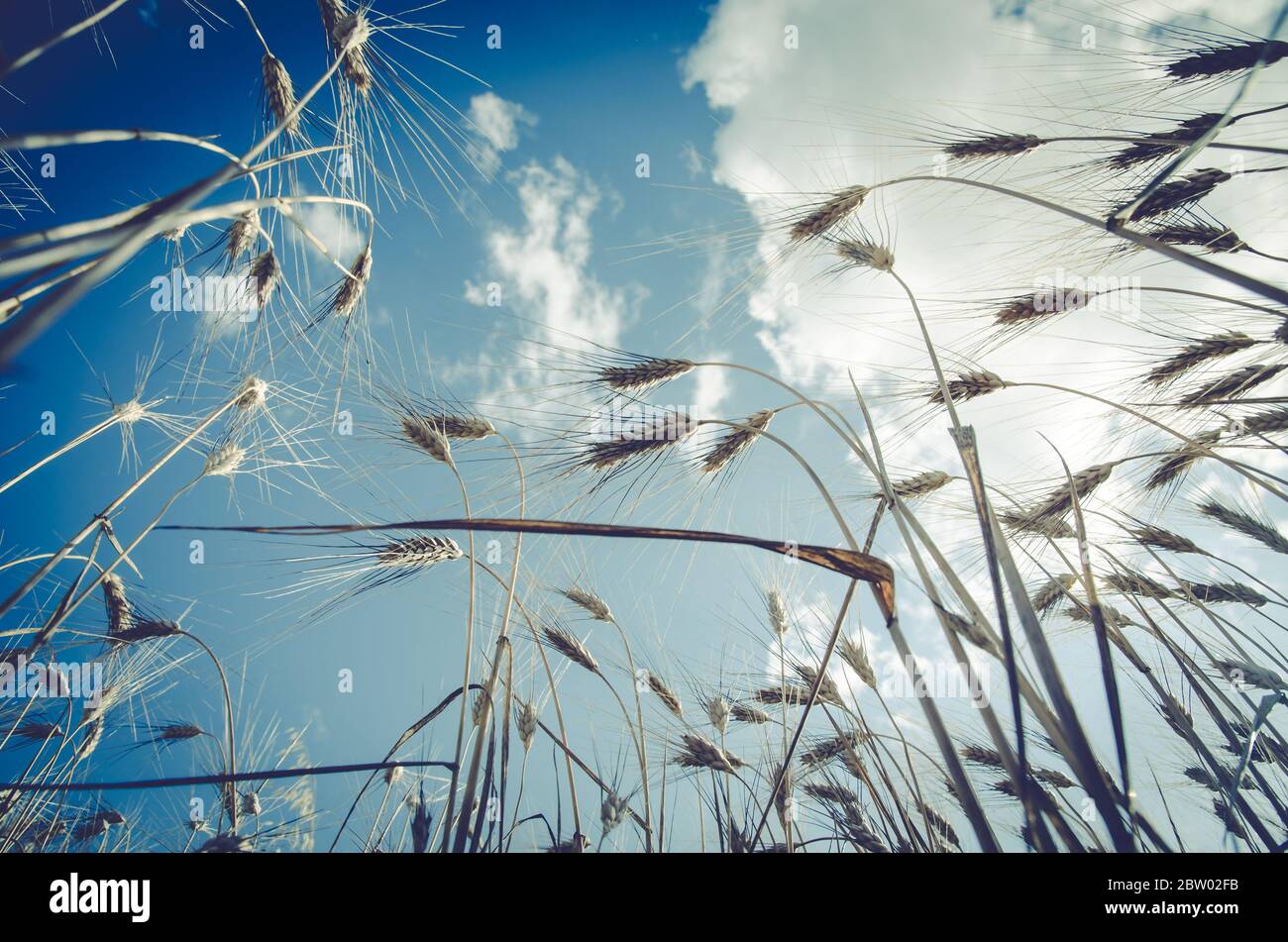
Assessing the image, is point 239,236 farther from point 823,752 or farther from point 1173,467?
point 1173,467

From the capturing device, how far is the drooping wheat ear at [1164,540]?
2.62 metres

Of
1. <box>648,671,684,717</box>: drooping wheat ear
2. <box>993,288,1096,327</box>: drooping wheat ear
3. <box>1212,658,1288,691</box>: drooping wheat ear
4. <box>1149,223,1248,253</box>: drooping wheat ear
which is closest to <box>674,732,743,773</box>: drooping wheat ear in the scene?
<box>648,671,684,717</box>: drooping wheat ear

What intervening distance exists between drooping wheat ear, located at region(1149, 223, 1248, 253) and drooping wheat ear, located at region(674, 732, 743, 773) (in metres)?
2.96

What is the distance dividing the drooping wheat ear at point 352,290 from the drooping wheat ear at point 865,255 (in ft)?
7.84

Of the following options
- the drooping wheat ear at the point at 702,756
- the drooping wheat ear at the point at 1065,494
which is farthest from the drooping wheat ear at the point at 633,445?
the drooping wheat ear at the point at 1065,494

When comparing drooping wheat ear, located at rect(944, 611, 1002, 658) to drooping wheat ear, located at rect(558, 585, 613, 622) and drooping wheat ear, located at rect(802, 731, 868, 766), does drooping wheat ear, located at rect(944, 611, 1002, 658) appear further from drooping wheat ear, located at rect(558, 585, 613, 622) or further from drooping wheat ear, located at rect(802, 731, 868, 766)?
drooping wheat ear, located at rect(558, 585, 613, 622)

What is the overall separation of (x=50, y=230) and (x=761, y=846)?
104 inches

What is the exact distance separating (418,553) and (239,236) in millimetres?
1882

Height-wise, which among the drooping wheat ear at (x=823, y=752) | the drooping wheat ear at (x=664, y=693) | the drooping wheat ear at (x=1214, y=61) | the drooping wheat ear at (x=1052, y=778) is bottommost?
the drooping wheat ear at (x=1052, y=778)

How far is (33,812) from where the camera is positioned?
239cm

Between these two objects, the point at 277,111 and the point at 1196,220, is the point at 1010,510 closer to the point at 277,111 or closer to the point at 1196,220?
the point at 1196,220

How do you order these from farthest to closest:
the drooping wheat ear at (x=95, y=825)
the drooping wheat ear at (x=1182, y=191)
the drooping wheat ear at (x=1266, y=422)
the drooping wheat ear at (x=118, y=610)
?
1. the drooping wheat ear at (x=95, y=825)
2. the drooping wheat ear at (x=118, y=610)
3. the drooping wheat ear at (x=1266, y=422)
4. the drooping wheat ear at (x=1182, y=191)

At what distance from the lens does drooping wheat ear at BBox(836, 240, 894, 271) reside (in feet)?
7.47

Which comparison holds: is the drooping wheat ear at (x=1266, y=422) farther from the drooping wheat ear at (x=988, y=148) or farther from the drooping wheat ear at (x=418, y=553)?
the drooping wheat ear at (x=418, y=553)
